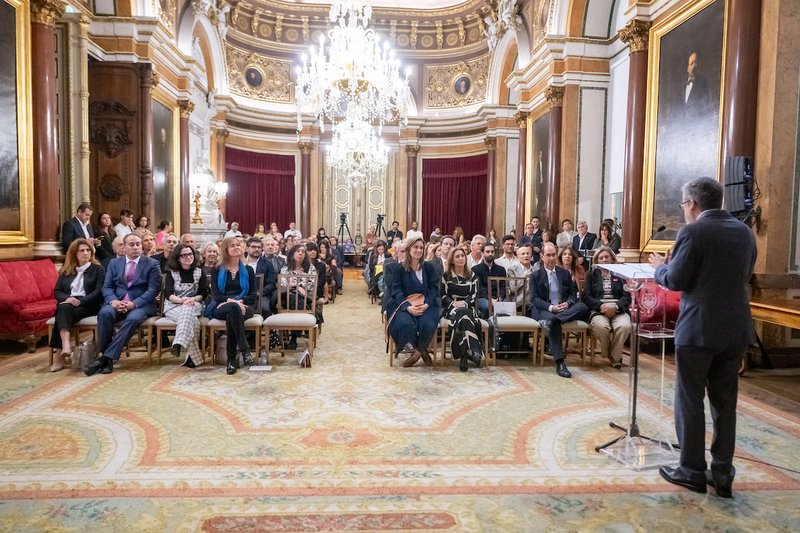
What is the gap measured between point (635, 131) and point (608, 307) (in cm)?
292

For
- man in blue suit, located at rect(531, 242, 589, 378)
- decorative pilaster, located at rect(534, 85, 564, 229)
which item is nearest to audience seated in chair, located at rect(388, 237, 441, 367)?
man in blue suit, located at rect(531, 242, 589, 378)

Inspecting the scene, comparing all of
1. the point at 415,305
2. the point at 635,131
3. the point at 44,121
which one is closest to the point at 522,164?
the point at 635,131

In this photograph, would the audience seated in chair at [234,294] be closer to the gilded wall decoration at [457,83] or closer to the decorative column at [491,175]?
the decorative column at [491,175]

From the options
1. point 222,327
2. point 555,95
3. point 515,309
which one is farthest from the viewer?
point 555,95

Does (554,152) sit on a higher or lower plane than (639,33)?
lower

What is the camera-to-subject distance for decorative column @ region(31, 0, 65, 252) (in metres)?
6.21

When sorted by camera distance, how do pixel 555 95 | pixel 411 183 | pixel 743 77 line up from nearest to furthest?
pixel 743 77 < pixel 555 95 < pixel 411 183

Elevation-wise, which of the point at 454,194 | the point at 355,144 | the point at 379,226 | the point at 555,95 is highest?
the point at 555,95

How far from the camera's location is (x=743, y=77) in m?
4.82

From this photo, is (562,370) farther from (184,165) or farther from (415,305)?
(184,165)

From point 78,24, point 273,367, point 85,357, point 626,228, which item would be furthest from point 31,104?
point 626,228

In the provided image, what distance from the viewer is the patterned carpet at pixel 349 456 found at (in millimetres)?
2379

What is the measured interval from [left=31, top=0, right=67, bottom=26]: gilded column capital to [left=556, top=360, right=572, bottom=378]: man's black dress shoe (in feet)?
23.1

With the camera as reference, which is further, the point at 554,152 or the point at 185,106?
the point at 185,106
